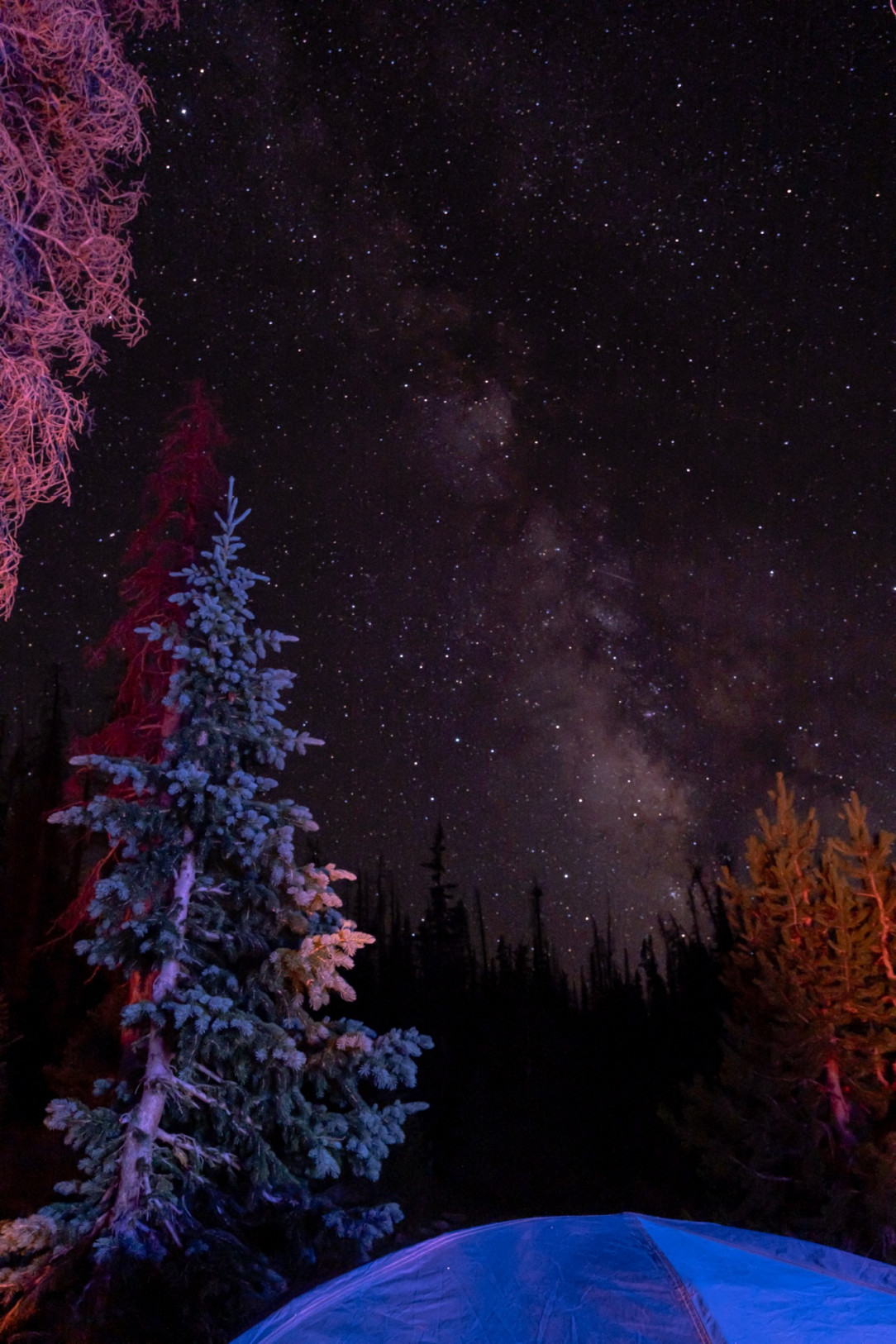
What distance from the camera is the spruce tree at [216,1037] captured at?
5051mm

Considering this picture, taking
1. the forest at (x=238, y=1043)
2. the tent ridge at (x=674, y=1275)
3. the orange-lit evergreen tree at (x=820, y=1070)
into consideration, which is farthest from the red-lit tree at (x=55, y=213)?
the orange-lit evergreen tree at (x=820, y=1070)

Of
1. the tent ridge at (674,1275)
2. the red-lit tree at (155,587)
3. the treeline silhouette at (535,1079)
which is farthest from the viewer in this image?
the treeline silhouette at (535,1079)

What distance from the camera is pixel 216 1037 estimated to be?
5504mm

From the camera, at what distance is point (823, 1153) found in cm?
1248

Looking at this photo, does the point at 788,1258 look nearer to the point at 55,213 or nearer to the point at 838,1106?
the point at 55,213

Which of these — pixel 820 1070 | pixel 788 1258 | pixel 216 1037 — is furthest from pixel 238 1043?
pixel 820 1070

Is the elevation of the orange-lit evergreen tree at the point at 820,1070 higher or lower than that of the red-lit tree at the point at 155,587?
lower

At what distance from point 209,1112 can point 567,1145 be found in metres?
29.2

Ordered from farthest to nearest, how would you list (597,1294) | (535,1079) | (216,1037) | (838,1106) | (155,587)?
1. (535,1079)
2. (838,1106)
3. (155,587)
4. (216,1037)
5. (597,1294)

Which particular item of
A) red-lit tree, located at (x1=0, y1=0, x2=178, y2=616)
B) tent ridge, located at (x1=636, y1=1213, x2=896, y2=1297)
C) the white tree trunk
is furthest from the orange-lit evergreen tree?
red-lit tree, located at (x1=0, y1=0, x2=178, y2=616)

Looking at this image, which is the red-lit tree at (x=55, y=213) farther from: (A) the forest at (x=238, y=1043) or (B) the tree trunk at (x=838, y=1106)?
(B) the tree trunk at (x=838, y=1106)

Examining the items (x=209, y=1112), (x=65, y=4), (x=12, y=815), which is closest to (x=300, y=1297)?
(x=209, y=1112)

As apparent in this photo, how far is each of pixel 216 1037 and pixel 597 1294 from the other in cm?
271

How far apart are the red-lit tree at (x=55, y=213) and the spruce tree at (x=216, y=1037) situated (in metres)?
2.04
